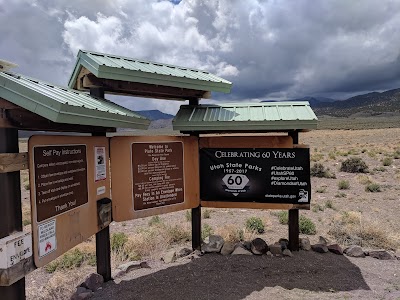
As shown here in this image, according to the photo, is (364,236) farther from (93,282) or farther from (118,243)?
(93,282)

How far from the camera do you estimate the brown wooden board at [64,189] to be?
387 centimetres

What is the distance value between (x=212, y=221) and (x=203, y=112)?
5.13 meters

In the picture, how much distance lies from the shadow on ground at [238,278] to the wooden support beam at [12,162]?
264 centimetres

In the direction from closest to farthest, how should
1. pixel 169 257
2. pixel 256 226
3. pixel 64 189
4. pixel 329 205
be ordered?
1. pixel 64 189
2. pixel 169 257
3. pixel 256 226
4. pixel 329 205

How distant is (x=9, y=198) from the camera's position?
143 inches

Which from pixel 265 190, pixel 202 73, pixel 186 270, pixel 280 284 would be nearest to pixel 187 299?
pixel 186 270

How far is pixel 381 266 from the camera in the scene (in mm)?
6598

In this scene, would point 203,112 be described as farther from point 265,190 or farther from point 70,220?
point 70,220

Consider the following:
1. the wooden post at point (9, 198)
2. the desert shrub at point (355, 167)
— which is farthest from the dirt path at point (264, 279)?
the desert shrub at point (355, 167)

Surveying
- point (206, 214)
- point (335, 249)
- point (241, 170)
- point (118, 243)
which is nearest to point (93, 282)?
point (118, 243)

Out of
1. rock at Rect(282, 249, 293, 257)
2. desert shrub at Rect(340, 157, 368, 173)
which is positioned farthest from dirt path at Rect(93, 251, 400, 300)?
desert shrub at Rect(340, 157, 368, 173)

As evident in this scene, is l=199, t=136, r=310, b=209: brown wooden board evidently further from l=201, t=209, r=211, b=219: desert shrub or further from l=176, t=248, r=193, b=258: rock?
l=201, t=209, r=211, b=219: desert shrub

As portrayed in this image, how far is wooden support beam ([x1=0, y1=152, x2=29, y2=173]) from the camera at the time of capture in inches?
136

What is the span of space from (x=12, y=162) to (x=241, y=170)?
4.33 m
